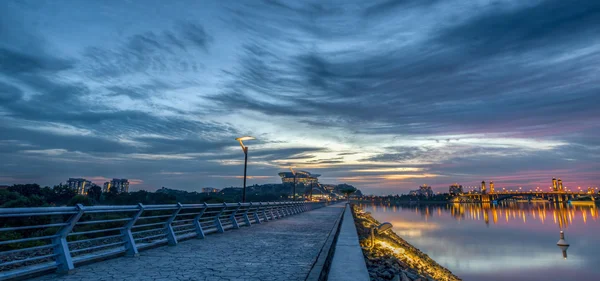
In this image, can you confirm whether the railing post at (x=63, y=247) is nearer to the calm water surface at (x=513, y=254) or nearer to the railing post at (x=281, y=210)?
the railing post at (x=281, y=210)

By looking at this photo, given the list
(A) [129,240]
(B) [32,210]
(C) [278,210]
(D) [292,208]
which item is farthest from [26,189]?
(B) [32,210]

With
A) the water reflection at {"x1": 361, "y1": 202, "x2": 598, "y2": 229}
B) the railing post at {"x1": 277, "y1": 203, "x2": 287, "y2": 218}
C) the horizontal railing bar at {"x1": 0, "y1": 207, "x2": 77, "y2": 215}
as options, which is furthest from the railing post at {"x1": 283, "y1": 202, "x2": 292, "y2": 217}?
the water reflection at {"x1": 361, "y1": 202, "x2": 598, "y2": 229}

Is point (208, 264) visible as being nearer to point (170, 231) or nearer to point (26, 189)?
point (170, 231)

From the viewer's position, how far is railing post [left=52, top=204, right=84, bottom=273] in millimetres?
6746

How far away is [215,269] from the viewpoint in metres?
7.28

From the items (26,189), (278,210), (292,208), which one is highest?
(26,189)

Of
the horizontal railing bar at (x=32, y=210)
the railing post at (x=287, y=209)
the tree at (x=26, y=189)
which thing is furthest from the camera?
the tree at (x=26, y=189)

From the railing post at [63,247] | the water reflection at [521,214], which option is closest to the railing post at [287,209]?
the railing post at [63,247]

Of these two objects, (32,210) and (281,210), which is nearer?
(32,210)

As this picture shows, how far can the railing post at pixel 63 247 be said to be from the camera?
22.1 feet

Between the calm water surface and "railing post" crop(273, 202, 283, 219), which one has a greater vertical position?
"railing post" crop(273, 202, 283, 219)

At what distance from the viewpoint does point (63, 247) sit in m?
6.82

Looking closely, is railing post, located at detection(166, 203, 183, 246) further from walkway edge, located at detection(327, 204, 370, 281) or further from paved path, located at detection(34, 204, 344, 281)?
walkway edge, located at detection(327, 204, 370, 281)

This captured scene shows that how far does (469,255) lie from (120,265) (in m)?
32.8
